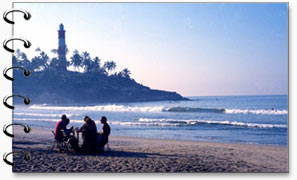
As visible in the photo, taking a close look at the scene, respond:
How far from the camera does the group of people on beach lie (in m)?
7.47

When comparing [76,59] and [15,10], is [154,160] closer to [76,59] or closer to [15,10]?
[76,59]

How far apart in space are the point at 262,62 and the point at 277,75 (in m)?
0.41

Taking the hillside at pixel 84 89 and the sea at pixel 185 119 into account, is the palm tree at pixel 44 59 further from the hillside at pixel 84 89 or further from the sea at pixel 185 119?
the sea at pixel 185 119

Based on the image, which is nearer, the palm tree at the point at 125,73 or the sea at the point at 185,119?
the palm tree at the point at 125,73

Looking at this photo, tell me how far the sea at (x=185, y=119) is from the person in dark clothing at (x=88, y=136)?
2.91ft

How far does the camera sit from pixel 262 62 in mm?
6605

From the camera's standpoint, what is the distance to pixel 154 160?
6906 mm

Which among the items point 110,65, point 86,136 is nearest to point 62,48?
point 110,65

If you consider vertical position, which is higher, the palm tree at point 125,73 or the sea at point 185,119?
the palm tree at point 125,73

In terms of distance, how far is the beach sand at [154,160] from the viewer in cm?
616

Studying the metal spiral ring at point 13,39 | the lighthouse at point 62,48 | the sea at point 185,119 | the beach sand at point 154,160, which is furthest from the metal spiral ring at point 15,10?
the beach sand at point 154,160

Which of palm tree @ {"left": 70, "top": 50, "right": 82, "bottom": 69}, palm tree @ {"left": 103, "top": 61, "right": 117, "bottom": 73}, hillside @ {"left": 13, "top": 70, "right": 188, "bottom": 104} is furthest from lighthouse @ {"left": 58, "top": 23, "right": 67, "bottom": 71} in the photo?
palm tree @ {"left": 103, "top": 61, "right": 117, "bottom": 73}

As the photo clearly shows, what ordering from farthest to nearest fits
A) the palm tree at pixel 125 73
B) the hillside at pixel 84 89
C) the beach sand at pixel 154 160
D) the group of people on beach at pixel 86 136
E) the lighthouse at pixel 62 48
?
the group of people on beach at pixel 86 136
the hillside at pixel 84 89
the palm tree at pixel 125 73
the lighthouse at pixel 62 48
the beach sand at pixel 154 160
